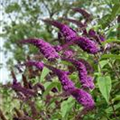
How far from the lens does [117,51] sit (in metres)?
2.91

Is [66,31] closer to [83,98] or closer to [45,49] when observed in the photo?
[45,49]

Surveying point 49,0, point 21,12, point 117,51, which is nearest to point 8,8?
point 21,12

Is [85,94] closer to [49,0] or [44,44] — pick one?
[44,44]

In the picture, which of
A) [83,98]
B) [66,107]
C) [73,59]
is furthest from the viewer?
[66,107]

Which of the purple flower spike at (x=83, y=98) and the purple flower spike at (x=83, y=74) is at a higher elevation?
the purple flower spike at (x=83, y=74)

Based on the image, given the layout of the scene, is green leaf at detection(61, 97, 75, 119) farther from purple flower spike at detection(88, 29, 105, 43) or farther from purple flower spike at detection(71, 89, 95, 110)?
purple flower spike at detection(88, 29, 105, 43)

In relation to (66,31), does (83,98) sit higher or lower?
lower

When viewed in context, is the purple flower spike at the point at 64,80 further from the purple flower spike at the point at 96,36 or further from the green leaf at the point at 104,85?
the purple flower spike at the point at 96,36

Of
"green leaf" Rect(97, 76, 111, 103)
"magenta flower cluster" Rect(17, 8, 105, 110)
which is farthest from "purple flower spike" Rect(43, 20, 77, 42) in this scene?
"green leaf" Rect(97, 76, 111, 103)

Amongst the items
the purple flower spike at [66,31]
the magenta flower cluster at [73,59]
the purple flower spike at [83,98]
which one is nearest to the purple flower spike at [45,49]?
the magenta flower cluster at [73,59]

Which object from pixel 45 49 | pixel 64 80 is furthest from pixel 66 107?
pixel 45 49

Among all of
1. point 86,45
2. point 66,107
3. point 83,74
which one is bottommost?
point 66,107

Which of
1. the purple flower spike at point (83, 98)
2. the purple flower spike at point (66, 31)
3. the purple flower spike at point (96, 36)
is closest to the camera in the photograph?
the purple flower spike at point (83, 98)

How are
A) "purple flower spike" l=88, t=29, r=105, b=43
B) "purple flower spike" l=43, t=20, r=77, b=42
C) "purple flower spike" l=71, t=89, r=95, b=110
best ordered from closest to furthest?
"purple flower spike" l=71, t=89, r=95, b=110 → "purple flower spike" l=43, t=20, r=77, b=42 → "purple flower spike" l=88, t=29, r=105, b=43
